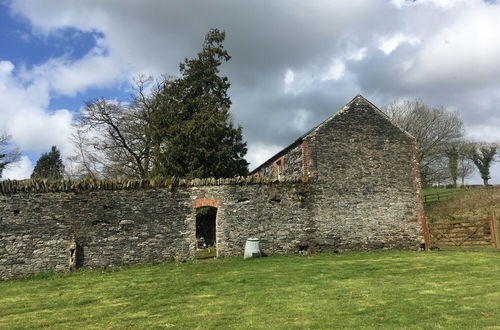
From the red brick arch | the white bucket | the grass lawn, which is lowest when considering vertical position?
the grass lawn

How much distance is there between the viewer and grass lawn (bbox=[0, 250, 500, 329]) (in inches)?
259

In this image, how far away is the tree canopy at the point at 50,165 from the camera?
5366 centimetres

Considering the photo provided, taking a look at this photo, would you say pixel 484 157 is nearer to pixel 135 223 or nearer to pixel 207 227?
pixel 207 227

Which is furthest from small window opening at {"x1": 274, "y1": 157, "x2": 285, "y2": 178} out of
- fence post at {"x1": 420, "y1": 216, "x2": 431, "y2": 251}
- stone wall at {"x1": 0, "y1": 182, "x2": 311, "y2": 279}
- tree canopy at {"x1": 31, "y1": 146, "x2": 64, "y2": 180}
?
tree canopy at {"x1": 31, "y1": 146, "x2": 64, "y2": 180}

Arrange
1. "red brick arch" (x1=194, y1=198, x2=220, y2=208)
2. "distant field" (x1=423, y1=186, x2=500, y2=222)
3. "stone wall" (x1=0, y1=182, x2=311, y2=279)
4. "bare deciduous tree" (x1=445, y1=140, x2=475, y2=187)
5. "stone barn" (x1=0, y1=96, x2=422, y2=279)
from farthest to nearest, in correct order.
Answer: "bare deciduous tree" (x1=445, y1=140, x2=475, y2=187)
"distant field" (x1=423, y1=186, x2=500, y2=222)
"red brick arch" (x1=194, y1=198, x2=220, y2=208)
"stone barn" (x1=0, y1=96, x2=422, y2=279)
"stone wall" (x1=0, y1=182, x2=311, y2=279)

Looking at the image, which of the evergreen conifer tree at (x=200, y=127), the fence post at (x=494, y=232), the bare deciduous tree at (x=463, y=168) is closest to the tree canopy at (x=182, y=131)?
the evergreen conifer tree at (x=200, y=127)

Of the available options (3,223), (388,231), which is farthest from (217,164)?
(3,223)

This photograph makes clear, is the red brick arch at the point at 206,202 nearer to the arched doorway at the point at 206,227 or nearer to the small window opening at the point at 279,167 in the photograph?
the small window opening at the point at 279,167

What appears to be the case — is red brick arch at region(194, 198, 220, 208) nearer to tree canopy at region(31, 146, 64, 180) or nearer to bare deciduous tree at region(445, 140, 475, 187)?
bare deciduous tree at region(445, 140, 475, 187)

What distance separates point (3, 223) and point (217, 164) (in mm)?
13183

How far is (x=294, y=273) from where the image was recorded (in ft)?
37.4

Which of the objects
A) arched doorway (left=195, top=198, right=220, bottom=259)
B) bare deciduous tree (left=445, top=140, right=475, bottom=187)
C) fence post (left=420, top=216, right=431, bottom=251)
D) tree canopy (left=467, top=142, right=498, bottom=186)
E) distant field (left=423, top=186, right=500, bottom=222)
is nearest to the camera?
fence post (left=420, top=216, right=431, bottom=251)

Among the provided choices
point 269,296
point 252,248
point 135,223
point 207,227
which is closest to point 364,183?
point 252,248

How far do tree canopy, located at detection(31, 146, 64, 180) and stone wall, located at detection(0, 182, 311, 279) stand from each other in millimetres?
43331
